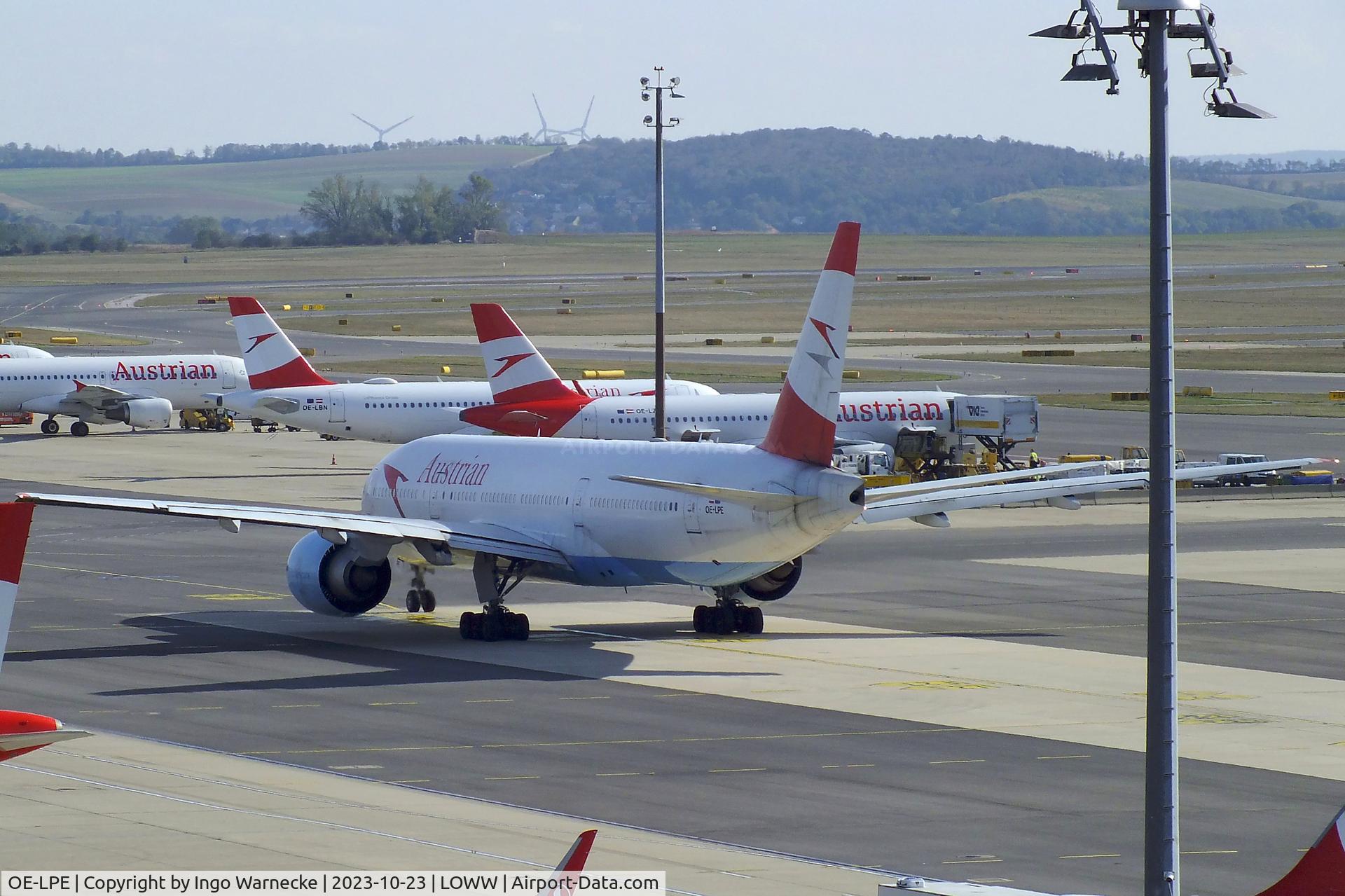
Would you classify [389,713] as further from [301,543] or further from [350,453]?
[350,453]

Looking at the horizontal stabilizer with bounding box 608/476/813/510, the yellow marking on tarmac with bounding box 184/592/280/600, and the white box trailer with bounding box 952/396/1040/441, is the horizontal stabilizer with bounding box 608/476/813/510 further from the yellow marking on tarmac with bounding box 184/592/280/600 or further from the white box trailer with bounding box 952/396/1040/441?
the white box trailer with bounding box 952/396/1040/441

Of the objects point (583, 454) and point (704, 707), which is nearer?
point (704, 707)

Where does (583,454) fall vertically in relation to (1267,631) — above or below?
above

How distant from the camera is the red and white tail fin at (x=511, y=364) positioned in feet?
237

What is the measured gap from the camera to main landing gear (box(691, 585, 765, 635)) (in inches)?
1706

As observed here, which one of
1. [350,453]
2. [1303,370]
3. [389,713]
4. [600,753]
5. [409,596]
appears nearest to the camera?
[600,753]

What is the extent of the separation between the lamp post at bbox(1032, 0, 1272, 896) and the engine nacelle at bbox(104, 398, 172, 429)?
81945 millimetres

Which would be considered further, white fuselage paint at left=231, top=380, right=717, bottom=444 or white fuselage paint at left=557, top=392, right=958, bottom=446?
white fuselage paint at left=231, top=380, right=717, bottom=444

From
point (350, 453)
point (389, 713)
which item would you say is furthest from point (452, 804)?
point (350, 453)

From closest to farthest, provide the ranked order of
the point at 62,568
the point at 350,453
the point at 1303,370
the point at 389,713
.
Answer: the point at 389,713, the point at 62,568, the point at 350,453, the point at 1303,370

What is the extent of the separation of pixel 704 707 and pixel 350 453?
54.8 metres

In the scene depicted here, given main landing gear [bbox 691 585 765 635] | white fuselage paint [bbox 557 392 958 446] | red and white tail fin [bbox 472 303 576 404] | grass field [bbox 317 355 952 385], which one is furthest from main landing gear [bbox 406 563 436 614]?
grass field [bbox 317 355 952 385]

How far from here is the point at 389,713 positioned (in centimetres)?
3475

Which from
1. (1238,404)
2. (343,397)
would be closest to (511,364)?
(343,397)
